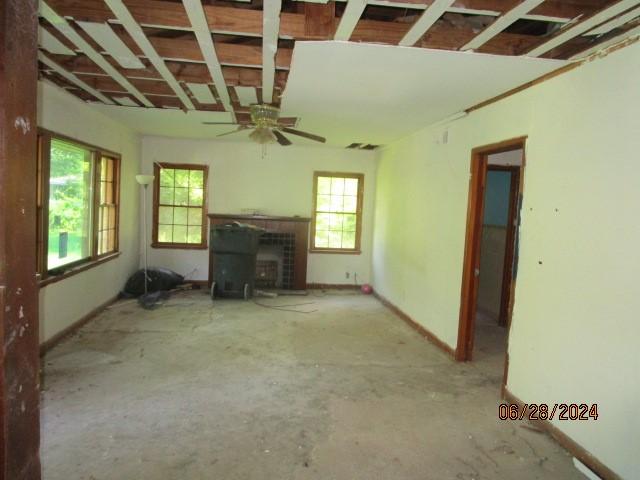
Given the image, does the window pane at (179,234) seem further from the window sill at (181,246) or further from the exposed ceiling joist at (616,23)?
the exposed ceiling joist at (616,23)

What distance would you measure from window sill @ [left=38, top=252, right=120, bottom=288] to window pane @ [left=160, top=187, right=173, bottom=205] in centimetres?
132

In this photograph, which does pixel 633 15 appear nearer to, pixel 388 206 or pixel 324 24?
pixel 324 24

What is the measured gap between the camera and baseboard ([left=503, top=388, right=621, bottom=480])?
220 cm

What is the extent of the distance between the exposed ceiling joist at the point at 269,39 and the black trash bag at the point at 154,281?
357 cm

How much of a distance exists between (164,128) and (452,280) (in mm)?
4250

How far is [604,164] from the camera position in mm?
2297

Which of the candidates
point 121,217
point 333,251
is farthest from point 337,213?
point 121,217

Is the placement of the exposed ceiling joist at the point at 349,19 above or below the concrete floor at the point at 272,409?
above

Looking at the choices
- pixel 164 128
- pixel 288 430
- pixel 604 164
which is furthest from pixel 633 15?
pixel 164 128

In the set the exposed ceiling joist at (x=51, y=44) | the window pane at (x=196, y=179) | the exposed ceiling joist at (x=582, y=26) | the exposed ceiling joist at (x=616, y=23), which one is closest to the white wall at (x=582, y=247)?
the exposed ceiling joist at (x=616, y=23)

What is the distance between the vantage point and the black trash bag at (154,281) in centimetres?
580

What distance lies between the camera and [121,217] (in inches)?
222

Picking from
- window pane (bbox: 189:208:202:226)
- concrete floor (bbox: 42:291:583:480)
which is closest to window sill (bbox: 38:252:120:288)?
concrete floor (bbox: 42:291:583:480)

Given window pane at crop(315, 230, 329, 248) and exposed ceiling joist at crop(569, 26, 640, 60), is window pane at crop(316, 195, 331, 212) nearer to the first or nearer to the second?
window pane at crop(315, 230, 329, 248)
